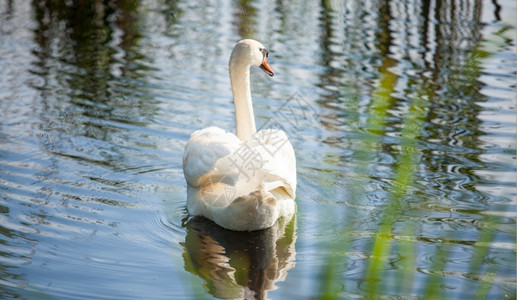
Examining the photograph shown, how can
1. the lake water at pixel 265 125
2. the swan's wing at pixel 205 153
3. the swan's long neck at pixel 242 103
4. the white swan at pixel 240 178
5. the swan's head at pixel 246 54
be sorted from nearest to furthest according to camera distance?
the lake water at pixel 265 125, the white swan at pixel 240 178, the swan's wing at pixel 205 153, the swan's long neck at pixel 242 103, the swan's head at pixel 246 54

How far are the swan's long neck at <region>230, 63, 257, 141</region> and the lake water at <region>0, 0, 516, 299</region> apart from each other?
70 centimetres

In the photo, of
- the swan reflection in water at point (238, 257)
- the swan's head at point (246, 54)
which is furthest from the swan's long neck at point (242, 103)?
the swan reflection in water at point (238, 257)

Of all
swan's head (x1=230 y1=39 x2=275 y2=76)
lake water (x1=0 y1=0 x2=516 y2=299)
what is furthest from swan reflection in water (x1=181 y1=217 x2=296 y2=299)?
swan's head (x1=230 y1=39 x2=275 y2=76)

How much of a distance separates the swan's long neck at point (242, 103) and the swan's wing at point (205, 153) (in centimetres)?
78

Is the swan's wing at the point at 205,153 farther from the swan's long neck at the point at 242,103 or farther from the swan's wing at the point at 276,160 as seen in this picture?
the swan's long neck at the point at 242,103

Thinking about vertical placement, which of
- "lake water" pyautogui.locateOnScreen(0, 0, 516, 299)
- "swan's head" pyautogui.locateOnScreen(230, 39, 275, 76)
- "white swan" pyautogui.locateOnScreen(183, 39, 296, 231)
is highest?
"swan's head" pyautogui.locateOnScreen(230, 39, 275, 76)

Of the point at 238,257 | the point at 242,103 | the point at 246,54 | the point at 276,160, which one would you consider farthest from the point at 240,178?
the point at 246,54

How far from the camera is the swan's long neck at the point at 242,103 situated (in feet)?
20.4

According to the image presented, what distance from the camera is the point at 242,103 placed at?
6340mm

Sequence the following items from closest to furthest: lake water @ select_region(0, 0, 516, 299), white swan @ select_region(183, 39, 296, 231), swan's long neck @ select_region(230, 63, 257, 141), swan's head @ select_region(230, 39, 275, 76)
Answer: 1. lake water @ select_region(0, 0, 516, 299)
2. white swan @ select_region(183, 39, 296, 231)
3. swan's long neck @ select_region(230, 63, 257, 141)
4. swan's head @ select_region(230, 39, 275, 76)

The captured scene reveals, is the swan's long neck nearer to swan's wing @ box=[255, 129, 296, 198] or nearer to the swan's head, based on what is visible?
the swan's head

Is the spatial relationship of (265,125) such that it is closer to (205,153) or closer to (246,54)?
(246,54)

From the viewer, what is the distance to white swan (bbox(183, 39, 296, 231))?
4836mm

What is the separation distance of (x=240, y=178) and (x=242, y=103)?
5.33ft
